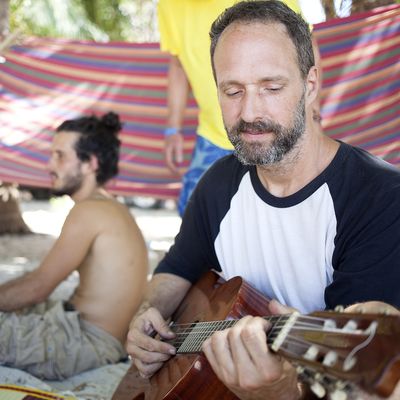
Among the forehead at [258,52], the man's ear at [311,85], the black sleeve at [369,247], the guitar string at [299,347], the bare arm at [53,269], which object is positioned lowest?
the bare arm at [53,269]

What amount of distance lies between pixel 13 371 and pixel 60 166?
3.53 feet

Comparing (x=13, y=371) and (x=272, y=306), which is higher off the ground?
(x=272, y=306)

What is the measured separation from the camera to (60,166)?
3422mm

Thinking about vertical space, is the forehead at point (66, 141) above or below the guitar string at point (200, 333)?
above

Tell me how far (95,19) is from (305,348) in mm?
13656

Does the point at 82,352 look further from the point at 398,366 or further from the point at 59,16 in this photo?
the point at 59,16

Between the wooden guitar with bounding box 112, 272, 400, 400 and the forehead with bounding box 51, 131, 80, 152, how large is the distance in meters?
1.63

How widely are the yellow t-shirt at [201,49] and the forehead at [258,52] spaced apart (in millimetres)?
1108

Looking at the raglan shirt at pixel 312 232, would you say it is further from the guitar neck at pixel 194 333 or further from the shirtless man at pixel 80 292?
the shirtless man at pixel 80 292

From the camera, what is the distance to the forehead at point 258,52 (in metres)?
1.88

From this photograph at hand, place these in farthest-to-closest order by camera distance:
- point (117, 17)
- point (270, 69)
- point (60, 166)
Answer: point (117, 17) < point (60, 166) < point (270, 69)

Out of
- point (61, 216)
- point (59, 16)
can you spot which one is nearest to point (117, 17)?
point (59, 16)

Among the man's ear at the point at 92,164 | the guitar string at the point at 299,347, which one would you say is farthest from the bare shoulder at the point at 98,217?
the guitar string at the point at 299,347

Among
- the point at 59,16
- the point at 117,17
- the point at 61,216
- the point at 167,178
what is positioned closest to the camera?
the point at 167,178
